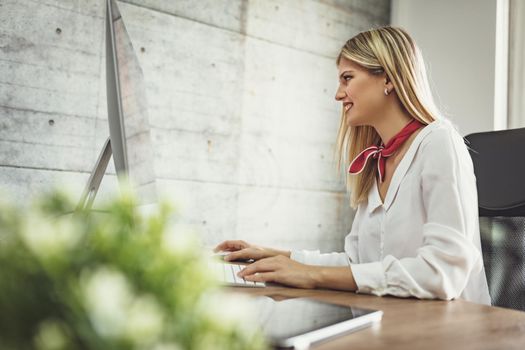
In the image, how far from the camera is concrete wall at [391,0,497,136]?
3262 mm

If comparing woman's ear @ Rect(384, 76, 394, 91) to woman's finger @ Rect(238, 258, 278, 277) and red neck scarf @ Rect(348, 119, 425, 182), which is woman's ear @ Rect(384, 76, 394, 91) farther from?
woman's finger @ Rect(238, 258, 278, 277)

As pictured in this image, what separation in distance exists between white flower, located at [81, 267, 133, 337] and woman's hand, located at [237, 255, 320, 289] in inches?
34.8

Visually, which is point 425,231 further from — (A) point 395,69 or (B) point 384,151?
(A) point 395,69

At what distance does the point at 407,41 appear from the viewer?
5.12ft

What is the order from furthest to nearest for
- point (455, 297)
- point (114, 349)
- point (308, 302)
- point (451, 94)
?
point (451, 94)
point (455, 297)
point (308, 302)
point (114, 349)

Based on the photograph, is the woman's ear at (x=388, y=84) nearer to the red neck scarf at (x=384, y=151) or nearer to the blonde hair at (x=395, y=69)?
the blonde hair at (x=395, y=69)

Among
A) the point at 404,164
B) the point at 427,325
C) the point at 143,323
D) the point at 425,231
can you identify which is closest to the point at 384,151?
the point at 404,164

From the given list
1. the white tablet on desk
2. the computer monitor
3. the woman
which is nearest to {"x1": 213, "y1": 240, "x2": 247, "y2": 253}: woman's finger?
the woman

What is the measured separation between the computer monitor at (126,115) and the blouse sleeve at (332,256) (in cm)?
66

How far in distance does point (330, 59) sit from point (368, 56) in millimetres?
2133

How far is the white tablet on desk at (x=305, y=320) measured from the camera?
1.81ft

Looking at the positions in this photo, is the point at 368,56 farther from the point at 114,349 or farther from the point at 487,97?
the point at 487,97

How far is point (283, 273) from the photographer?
1.08 m

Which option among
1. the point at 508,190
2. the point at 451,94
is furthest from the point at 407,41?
the point at 451,94
